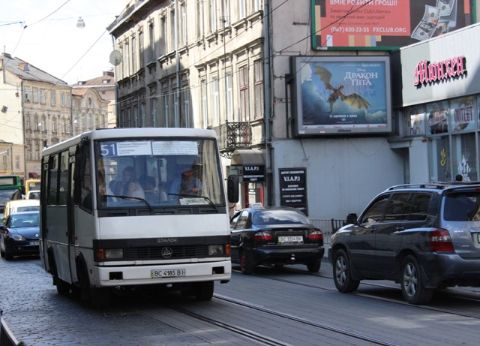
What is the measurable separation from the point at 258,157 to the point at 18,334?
72.6 feet

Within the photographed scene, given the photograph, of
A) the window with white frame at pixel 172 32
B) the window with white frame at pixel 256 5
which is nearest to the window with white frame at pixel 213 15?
the window with white frame at pixel 256 5

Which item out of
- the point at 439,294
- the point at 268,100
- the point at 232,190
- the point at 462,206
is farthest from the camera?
the point at 268,100

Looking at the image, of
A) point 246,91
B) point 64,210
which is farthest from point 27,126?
point 64,210

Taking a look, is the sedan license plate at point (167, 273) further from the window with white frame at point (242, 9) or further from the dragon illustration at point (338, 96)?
the window with white frame at point (242, 9)

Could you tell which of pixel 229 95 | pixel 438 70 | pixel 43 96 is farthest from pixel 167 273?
pixel 43 96

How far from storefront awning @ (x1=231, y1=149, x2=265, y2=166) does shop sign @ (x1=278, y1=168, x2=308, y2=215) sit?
1.07 meters

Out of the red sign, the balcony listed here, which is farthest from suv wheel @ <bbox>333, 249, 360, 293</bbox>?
the balcony

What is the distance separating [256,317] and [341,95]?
2121 centimetres

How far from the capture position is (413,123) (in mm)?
31203

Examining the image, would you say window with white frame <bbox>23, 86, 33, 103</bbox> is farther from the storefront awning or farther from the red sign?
the red sign

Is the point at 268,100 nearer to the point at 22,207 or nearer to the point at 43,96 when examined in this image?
the point at 22,207

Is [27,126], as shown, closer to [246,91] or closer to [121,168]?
[246,91]

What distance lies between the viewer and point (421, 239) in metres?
11.9

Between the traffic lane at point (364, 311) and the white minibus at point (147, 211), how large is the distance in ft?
4.54
